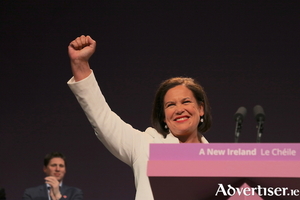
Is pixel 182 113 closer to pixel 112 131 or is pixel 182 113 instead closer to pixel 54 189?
pixel 112 131

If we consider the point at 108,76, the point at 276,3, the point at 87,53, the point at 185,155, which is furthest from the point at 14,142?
the point at 185,155

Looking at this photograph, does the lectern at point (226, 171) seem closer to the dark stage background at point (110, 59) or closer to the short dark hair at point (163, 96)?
the short dark hair at point (163, 96)

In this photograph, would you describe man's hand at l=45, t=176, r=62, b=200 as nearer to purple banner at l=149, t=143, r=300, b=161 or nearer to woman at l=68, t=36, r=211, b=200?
woman at l=68, t=36, r=211, b=200

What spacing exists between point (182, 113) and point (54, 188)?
90.4 inches

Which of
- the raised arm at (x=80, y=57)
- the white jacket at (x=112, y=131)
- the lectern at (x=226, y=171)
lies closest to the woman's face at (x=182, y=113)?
the white jacket at (x=112, y=131)

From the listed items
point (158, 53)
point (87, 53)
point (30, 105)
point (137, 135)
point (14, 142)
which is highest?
point (158, 53)

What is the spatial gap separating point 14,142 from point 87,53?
3384mm

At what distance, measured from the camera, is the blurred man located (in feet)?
12.1

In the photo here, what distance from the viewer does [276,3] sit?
449 centimetres

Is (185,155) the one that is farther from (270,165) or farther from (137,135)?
(137,135)

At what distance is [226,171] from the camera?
1.00 meters

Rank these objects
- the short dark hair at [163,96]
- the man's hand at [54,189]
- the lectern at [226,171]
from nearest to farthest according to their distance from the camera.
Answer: the lectern at [226,171], the short dark hair at [163,96], the man's hand at [54,189]

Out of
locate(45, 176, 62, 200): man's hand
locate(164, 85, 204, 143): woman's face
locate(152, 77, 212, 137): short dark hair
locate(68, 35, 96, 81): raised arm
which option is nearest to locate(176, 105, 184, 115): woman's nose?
locate(164, 85, 204, 143): woman's face

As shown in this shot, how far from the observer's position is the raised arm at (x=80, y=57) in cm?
156
